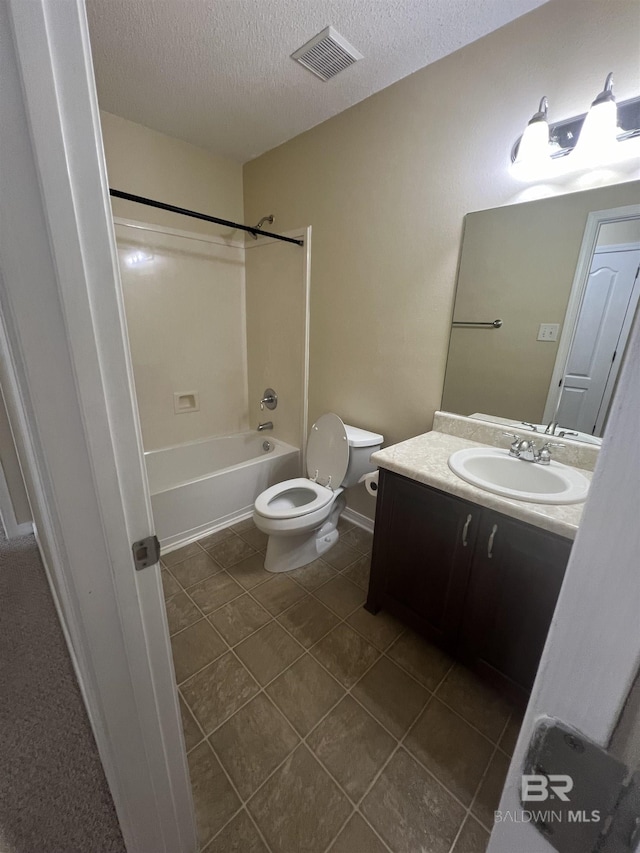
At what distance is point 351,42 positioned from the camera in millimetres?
1442

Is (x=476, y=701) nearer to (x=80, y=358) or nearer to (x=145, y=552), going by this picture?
(x=145, y=552)

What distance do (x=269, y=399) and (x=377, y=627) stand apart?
1792 mm

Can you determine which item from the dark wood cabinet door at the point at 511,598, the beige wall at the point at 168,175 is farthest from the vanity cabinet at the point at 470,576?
the beige wall at the point at 168,175

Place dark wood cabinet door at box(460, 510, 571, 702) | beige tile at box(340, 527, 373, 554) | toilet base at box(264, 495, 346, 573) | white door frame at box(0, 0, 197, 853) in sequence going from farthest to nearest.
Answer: beige tile at box(340, 527, 373, 554)
toilet base at box(264, 495, 346, 573)
dark wood cabinet door at box(460, 510, 571, 702)
white door frame at box(0, 0, 197, 853)

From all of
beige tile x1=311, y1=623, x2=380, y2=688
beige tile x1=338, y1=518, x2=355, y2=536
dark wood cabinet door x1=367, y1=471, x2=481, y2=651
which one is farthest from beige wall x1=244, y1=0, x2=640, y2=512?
beige tile x1=311, y1=623, x2=380, y2=688

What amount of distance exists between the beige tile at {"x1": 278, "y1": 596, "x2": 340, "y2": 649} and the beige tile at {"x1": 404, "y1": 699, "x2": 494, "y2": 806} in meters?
0.50

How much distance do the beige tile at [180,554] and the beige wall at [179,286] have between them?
2.74 feet

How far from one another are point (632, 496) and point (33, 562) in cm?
262

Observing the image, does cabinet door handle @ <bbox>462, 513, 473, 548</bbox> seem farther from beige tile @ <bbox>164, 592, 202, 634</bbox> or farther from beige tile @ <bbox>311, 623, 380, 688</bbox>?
beige tile @ <bbox>164, 592, 202, 634</bbox>

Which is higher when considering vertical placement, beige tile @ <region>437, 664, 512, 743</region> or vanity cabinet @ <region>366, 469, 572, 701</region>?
vanity cabinet @ <region>366, 469, 572, 701</region>

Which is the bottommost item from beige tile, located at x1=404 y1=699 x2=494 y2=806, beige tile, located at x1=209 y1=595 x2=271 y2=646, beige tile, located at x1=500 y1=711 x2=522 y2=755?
beige tile, located at x1=404 y1=699 x2=494 y2=806

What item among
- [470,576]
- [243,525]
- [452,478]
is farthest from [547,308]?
[243,525]

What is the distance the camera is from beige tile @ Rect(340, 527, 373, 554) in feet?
7.18

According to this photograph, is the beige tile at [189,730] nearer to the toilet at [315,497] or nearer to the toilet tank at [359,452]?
the toilet at [315,497]
